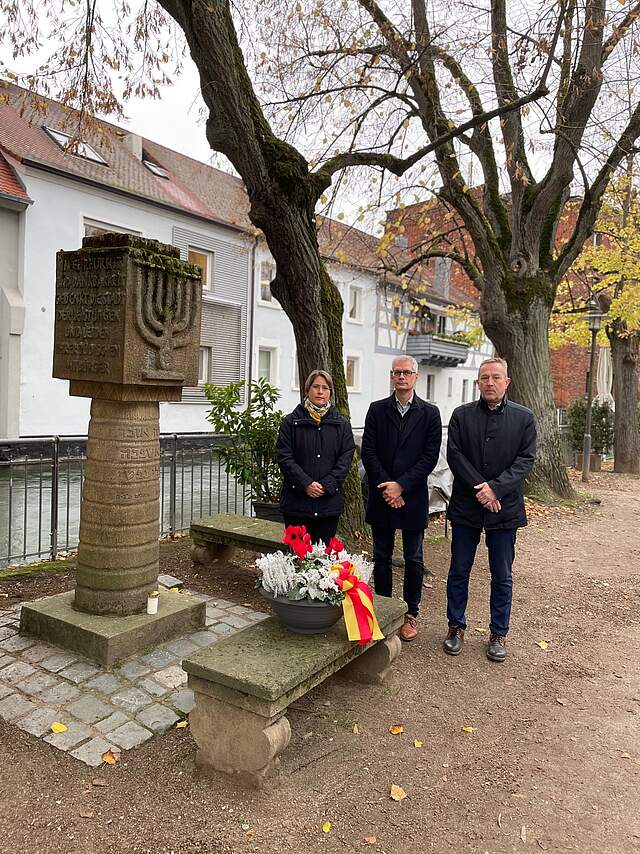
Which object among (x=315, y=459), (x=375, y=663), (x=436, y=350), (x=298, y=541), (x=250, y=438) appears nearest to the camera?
(x=298, y=541)

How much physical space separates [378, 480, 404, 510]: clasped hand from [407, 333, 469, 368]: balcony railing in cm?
2755

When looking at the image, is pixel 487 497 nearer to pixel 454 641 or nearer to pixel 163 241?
pixel 454 641

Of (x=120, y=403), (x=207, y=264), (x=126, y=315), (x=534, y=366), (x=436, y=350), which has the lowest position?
(x=120, y=403)

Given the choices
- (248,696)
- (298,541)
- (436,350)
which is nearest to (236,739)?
(248,696)

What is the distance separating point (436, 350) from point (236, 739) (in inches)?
1221

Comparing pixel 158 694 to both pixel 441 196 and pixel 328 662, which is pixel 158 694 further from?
pixel 441 196

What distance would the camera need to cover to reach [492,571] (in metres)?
4.64

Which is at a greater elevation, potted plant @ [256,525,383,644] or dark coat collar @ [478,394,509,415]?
dark coat collar @ [478,394,509,415]

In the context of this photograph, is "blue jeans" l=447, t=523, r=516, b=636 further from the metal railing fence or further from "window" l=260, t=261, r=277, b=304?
"window" l=260, t=261, r=277, b=304

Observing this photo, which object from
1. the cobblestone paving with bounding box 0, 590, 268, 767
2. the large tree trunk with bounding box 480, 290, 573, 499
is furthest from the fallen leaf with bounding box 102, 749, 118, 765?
the large tree trunk with bounding box 480, 290, 573, 499

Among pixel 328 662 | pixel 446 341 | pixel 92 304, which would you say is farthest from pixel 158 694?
pixel 446 341

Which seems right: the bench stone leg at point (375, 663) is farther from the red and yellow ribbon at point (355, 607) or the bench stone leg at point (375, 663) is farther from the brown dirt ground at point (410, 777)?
the red and yellow ribbon at point (355, 607)

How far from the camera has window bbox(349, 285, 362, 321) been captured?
28.9 meters

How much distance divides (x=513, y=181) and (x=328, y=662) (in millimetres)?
10596
